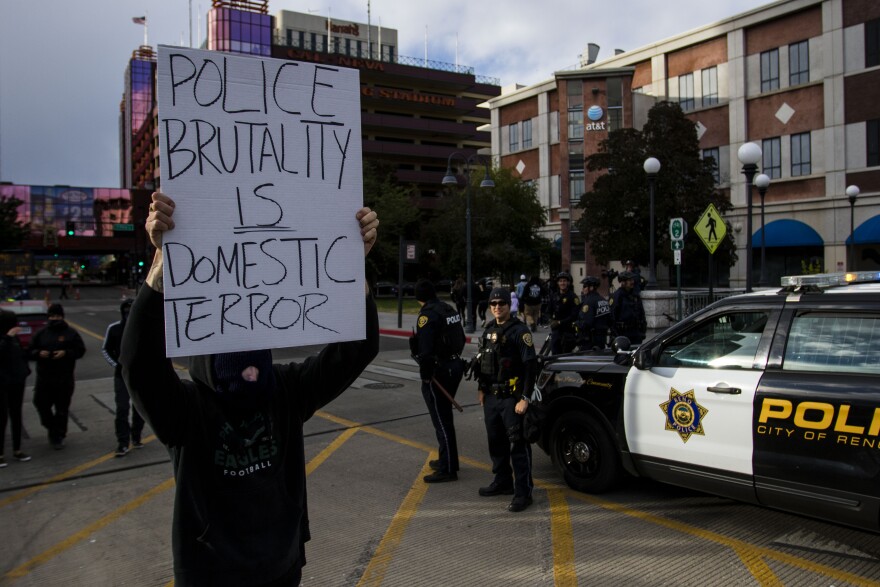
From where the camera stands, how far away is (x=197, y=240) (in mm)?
2084

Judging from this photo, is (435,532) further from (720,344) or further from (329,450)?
(329,450)

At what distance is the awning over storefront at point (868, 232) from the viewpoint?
2860cm

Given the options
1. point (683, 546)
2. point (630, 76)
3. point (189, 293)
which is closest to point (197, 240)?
point (189, 293)

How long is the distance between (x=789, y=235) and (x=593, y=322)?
2545 cm

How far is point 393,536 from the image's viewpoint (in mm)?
4855

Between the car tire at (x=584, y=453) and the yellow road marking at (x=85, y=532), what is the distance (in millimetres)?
3693

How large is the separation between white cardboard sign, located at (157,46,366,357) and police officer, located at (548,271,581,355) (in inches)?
402

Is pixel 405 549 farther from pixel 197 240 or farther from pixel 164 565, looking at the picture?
pixel 197 240

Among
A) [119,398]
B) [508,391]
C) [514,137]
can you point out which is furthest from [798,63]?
[119,398]

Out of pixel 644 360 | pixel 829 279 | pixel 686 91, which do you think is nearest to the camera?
A: pixel 829 279

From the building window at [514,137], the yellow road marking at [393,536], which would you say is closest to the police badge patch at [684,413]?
the yellow road marking at [393,536]

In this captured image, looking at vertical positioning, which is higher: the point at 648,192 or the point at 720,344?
the point at 648,192

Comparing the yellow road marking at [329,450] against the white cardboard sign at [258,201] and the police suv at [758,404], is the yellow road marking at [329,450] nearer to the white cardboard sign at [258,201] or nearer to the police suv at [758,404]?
the police suv at [758,404]

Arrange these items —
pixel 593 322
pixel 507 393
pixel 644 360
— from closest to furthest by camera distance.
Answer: pixel 644 360 < pixel 507 393 < pixel 593 322
